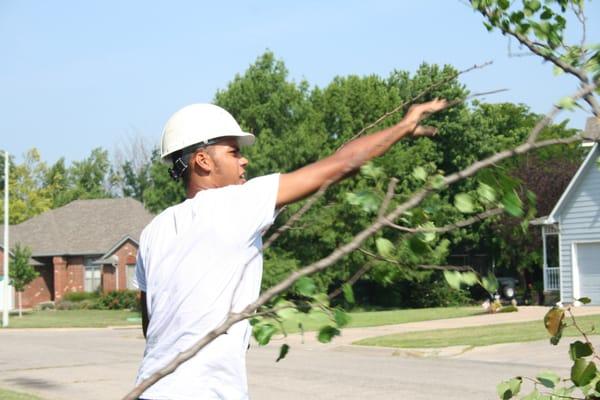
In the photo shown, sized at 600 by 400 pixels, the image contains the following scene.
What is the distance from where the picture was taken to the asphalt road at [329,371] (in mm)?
12703

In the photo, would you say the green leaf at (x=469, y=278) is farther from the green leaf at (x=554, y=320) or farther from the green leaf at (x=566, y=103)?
the green leaf at (x=554, y=320)

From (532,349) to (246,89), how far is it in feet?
86.4

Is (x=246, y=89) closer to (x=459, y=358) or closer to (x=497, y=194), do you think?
(x=459, y=358)

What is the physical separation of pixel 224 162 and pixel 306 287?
Result: 1.13m

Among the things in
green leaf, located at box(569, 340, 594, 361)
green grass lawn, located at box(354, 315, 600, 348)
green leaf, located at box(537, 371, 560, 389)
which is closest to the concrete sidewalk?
green grass lawn, located at box(354, 315, 600, 348)

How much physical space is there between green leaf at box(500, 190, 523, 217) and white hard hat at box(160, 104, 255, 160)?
107cm

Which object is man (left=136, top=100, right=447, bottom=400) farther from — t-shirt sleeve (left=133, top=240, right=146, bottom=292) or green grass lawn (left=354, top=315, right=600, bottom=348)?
green grass lawn (left=354, top=315, right=600, bottom=348)

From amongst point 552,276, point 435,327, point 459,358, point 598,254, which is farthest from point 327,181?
point 552,276

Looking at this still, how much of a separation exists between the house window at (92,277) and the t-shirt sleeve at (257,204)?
5696 cm

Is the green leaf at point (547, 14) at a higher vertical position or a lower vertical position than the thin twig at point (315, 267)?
higher

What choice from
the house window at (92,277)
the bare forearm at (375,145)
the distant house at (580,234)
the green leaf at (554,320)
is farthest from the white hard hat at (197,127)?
the house window at (92,277)

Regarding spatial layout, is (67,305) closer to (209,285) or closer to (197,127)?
(197,127)

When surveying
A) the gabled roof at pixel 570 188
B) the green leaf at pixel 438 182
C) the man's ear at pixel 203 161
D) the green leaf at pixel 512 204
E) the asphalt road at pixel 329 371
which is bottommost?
the asphalt road at pixel 329 371

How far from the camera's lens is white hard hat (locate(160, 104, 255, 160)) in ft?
10.6
